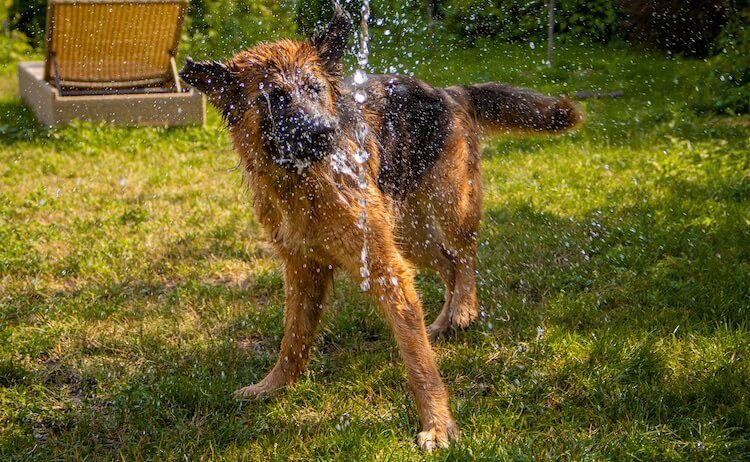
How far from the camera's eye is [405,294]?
10.3 feet

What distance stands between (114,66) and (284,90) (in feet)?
21.8

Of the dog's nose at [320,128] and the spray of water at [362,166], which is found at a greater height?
the dog's nose at [320,128]

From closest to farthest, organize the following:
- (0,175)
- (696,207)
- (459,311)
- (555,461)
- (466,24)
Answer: (555,461)
(459,311)
(696,207)
(0,175)
(466,24)

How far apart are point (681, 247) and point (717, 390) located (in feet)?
5.80

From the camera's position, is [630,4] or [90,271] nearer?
[90,271]

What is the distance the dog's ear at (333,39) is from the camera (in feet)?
10.2

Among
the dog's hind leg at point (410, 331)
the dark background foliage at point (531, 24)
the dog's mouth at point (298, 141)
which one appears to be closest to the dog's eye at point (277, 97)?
the dog's mouth at point (298, 141)

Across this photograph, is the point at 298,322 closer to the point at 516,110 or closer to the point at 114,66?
the point at 516,110

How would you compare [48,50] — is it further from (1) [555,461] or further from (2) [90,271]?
(1) [555,461]

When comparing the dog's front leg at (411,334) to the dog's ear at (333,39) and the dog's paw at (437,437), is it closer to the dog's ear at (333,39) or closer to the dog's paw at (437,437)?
the dog's paw at (437,437)

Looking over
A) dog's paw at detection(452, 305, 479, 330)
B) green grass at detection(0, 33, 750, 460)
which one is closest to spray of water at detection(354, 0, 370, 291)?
green grass at detection(0, 33, 750, 460)

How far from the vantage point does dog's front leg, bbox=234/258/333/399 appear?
3.49m

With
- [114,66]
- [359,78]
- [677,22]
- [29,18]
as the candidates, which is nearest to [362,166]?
[359,78]

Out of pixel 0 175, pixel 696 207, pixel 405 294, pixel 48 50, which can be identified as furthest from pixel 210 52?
pixel 405 294
